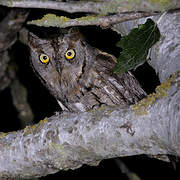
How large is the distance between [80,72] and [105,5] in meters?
1.49

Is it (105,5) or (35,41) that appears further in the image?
(35,41)

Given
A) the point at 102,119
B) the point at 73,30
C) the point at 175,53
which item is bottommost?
the point at 102,119

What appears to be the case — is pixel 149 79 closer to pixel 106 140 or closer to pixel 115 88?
pixel 115 88

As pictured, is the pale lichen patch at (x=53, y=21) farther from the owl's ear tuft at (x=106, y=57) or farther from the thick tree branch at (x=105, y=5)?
the owl's ear tuft at (x=106, y=57)

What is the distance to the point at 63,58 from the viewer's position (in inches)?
105

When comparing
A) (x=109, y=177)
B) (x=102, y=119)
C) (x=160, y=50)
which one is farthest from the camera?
(x=109, y=177)

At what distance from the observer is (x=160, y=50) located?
1740 mm

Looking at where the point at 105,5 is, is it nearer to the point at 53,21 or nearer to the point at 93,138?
the point at 53,21

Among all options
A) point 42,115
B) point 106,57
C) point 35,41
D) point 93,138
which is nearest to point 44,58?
point 35,41

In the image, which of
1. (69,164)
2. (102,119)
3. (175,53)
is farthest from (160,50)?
(69,164)

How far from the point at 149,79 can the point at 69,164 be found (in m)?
1.58

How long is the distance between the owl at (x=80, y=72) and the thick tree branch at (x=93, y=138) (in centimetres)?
86

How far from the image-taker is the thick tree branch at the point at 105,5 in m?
1.19

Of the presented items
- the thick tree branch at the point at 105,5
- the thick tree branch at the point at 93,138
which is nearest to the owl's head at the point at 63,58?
the thick tree branch at the point at 93,138
